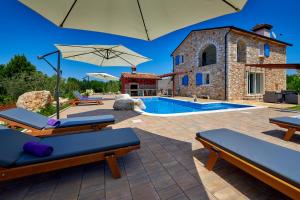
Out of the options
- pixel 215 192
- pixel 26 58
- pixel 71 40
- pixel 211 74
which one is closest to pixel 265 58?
pixel 211 74

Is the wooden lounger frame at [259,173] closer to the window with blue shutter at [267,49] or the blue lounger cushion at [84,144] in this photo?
the blue lounger cushion at [84,144]

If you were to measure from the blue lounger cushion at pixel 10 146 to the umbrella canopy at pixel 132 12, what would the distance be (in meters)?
2.34

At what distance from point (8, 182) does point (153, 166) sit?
227 cm

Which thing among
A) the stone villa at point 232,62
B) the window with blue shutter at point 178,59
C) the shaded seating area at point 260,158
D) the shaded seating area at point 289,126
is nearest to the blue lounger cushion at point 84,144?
the shaded seating area at point 260,158

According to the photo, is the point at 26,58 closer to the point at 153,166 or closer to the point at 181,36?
the point at 181,36

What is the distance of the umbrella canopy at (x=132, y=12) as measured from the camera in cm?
261

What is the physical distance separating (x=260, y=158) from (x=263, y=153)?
218mm

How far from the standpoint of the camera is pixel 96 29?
3.68m

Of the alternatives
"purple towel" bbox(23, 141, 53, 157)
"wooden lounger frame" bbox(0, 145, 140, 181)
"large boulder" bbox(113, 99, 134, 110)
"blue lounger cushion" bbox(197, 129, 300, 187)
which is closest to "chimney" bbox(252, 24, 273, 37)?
"large boulder" bbox(113, 99, 134, 110)

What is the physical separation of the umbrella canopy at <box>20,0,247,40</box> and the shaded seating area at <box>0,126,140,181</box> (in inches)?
96.5

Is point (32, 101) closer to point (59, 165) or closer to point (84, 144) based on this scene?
point (84, 144)

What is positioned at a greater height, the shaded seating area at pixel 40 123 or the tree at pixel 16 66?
the tree at pixel 16 66

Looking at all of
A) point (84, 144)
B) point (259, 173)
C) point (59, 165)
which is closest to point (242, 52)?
point (259, 173)

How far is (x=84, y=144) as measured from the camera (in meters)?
2.38
